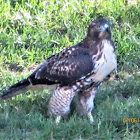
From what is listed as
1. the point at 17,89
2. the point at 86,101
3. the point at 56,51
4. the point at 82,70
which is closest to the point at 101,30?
the point at 82,70

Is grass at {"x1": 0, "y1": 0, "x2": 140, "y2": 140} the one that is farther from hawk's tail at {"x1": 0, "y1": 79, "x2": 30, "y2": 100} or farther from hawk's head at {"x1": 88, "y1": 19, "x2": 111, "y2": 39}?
hawk's head at {"x1": 88, "y1": 19, "x2": 111, "y2": 39}

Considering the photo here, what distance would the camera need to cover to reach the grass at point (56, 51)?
4.99 m

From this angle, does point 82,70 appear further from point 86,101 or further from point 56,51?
point 56,51

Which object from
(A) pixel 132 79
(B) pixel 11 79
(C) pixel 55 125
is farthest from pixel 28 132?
(A) pixel 132 79

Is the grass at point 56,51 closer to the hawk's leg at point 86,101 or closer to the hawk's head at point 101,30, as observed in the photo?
the hawk's leg at point 86,101

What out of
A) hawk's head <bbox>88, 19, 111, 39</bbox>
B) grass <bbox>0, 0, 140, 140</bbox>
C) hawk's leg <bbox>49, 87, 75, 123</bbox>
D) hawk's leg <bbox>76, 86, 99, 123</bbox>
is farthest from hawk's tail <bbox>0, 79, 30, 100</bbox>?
hawk's head <bbox>88, 19, 111, 39</bbox>

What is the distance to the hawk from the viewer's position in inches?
211

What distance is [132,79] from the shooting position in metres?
7.07

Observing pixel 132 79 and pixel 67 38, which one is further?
pixel 67 38

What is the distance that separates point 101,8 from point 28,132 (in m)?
4.38

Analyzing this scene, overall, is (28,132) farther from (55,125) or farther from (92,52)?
(92,52)

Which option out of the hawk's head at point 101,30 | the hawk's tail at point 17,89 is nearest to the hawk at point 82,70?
the hawk's head at point 101,30

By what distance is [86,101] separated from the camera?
225 inches

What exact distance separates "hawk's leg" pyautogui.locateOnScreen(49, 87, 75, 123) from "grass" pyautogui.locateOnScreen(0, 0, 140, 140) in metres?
0.13
